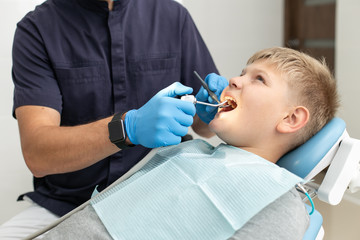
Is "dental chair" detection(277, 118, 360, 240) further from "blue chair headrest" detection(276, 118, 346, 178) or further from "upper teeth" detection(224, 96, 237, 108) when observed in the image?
"upper teeth" detection(224, 96, 237, 108)

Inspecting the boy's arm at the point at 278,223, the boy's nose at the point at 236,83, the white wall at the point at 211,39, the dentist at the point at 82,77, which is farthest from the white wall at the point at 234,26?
the boy's arm at the point at 278,223

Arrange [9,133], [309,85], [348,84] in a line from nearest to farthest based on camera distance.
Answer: [309,85] < [9,133] < [348,84]

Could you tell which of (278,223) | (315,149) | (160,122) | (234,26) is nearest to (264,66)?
(315,149)

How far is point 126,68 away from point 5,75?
92 centimetres

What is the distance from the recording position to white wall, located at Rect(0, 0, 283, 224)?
2.02 metres

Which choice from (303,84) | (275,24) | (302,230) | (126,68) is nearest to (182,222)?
(302,230)

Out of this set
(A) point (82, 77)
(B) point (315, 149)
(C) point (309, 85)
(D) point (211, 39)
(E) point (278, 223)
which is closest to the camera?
(E) point (278, 223)

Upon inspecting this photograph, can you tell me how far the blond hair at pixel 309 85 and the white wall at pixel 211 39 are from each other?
4.84ft

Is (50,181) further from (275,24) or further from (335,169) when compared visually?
(275,24)

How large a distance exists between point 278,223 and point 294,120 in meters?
0.38

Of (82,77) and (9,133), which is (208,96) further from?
(9,133)

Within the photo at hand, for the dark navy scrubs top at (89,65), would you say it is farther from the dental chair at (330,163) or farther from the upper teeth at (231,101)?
the dental chair at (330,163)

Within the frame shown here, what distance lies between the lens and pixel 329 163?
1143 mm

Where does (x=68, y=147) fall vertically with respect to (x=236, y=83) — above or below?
below
